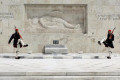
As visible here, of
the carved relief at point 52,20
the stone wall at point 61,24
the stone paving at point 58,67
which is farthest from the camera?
the carved relief at point 52,20

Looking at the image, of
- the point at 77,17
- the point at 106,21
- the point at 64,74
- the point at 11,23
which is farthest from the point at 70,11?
the point at 64,74

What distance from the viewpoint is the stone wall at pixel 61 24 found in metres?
12.8

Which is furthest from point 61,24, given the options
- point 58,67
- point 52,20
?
point 58,67

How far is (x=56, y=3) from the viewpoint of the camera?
42.6 ft

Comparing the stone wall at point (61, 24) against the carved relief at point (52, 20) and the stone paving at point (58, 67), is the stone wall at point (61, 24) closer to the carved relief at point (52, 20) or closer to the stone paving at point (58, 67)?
the carved relief at point (52, 20)

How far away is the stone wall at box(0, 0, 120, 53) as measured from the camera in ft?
42.0

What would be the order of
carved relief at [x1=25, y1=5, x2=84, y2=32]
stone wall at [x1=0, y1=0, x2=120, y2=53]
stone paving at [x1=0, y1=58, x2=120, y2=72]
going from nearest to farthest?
stone paving at [x1=0, y1=58, x2=120, y2=72], stone wall at [x1=0, y1=0, x2=120, y2=53], carved relief at [x1=25, y1=5, x2=84, y2=32]

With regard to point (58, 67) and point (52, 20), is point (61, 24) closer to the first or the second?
point (52, 20)

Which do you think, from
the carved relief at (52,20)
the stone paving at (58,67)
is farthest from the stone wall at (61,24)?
the stone paving at (58,67)

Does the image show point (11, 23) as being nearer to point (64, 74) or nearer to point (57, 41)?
point (57, 41)

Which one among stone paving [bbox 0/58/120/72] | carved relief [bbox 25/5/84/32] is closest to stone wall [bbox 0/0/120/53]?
carved relief [bbox 25/5/84/32]

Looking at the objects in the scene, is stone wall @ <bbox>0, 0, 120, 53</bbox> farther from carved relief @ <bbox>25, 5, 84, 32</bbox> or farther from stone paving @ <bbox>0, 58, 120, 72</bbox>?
stone paving @ <bbox>0, 58, 120, 72</bbox>

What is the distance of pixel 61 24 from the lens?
43.4ft

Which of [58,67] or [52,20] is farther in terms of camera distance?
[52,20]
